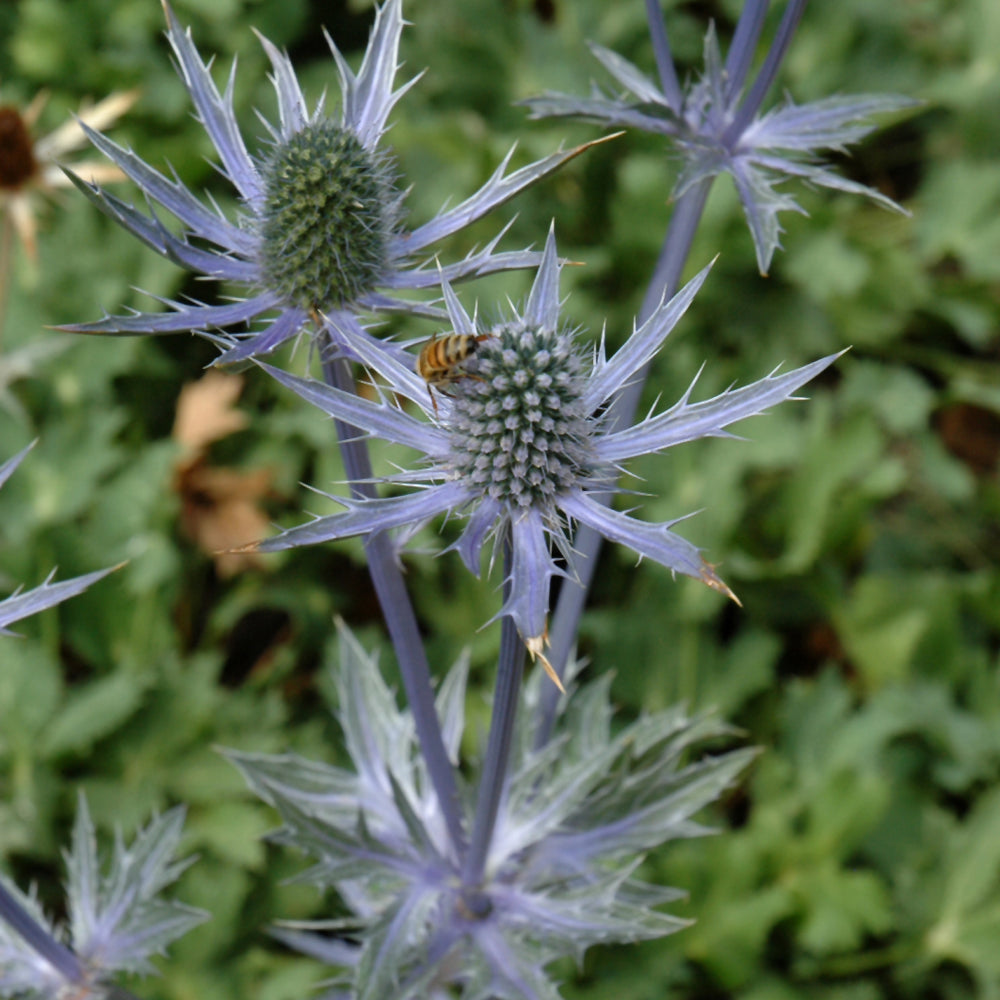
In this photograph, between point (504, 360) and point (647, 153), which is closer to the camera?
point (504, 360)

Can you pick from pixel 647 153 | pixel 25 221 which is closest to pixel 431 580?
pixel 25 221

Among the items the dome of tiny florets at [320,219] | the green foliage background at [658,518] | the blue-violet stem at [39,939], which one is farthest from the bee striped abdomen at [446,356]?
the green foliage background at [658,518]

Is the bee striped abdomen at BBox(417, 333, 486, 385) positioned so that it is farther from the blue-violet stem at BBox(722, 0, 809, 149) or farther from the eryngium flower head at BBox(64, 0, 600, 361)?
the blue-violet stem at BBox(722, 0, 809, 149)

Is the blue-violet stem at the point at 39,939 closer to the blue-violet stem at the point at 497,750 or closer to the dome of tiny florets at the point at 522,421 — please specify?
the blue-violet stem at the point at 497,750

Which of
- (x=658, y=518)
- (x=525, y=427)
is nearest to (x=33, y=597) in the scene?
(x=525, y=427)

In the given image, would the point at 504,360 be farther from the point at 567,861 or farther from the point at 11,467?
the point at 567,861

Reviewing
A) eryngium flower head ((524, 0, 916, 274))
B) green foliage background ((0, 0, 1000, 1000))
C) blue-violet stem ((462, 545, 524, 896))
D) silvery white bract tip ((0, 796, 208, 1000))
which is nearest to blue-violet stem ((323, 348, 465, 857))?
blue-violet stem ((462, 545, 524, 896))
